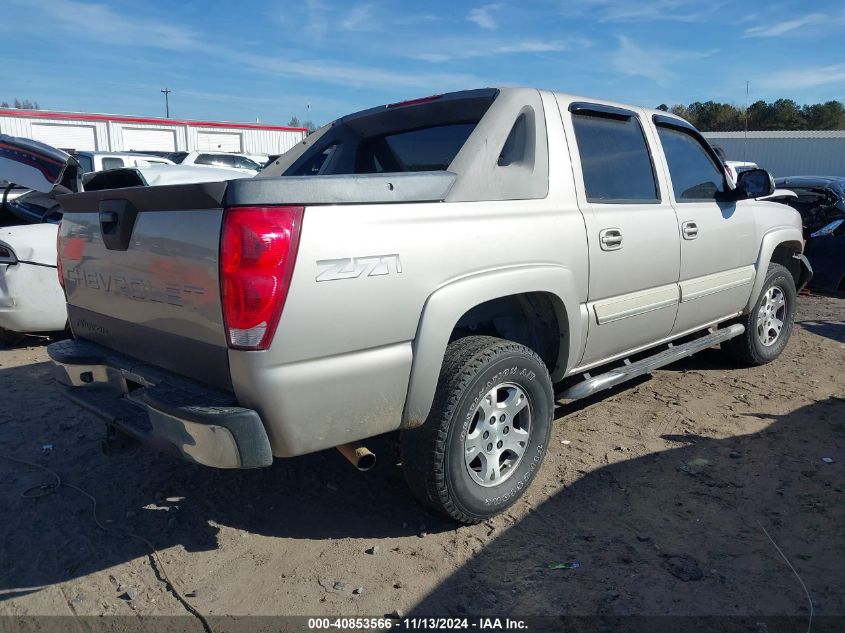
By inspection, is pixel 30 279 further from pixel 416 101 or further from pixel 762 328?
pixel 762 328

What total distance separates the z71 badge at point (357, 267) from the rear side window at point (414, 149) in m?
1.26

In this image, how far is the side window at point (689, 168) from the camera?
4.41 m

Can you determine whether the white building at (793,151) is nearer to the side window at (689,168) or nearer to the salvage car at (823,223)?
the salvage car at (823,223)

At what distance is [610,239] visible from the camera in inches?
143

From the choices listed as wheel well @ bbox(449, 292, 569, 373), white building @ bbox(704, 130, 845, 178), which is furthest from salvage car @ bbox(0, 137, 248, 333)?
white building @ bbox(704, 130, 845, 178)

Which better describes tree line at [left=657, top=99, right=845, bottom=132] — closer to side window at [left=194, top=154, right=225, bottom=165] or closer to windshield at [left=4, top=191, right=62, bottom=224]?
side window at [left=194, top=154, right=225, bottom=165]

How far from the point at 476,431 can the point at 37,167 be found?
342 centimetres

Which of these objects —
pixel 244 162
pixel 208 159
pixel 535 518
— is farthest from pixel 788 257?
pixel 244 162

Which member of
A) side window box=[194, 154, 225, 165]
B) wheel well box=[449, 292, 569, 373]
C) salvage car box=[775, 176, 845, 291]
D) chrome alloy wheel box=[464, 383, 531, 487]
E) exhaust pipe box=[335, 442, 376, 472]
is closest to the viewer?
exhaust pipe box=[335, 442, 376, 472]

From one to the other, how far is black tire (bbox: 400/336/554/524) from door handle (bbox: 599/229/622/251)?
79cm

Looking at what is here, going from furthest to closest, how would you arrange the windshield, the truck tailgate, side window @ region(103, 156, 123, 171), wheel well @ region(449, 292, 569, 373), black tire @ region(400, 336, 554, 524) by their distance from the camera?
side window @ region(103, 156, 123, 171), the windshield, wheel well @ region(449, 292, 569, 373), black tire @ region(400, 336, 554, 524), the truck tailgate

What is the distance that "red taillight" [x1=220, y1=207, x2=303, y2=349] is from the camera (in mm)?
2340

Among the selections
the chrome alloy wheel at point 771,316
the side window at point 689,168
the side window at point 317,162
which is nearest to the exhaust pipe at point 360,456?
the side window at point 317,162

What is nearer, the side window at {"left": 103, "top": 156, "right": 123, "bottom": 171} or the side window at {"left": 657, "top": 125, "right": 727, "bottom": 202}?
the side window at {"left": 657, "top": 125, "right": 727, "bottom": 202}
